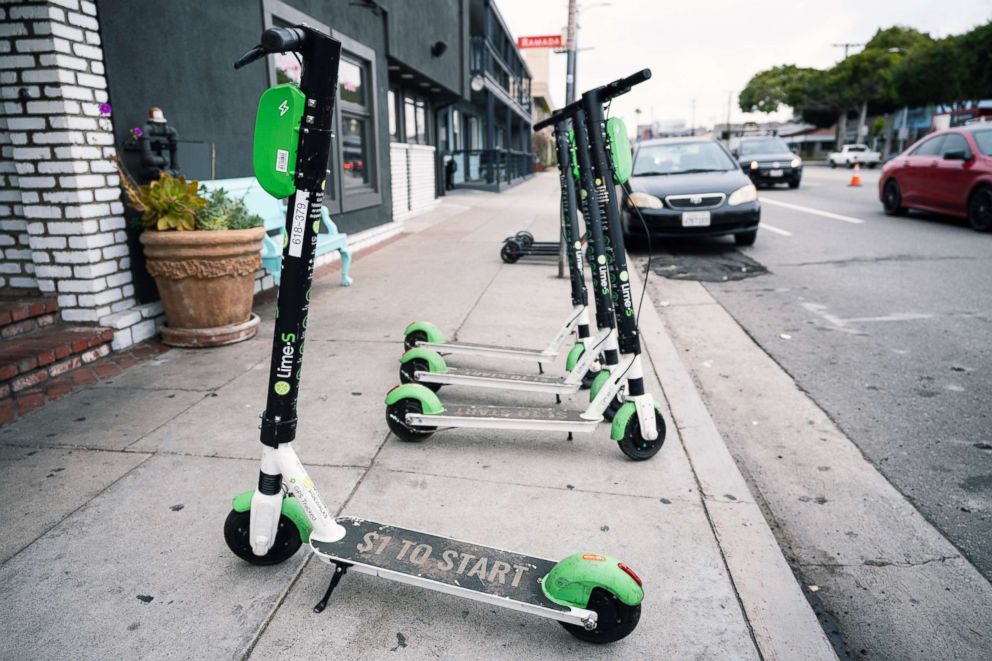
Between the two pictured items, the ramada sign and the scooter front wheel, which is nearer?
the scooter front wheel

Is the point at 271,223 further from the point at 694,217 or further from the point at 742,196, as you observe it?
the point at 742,196

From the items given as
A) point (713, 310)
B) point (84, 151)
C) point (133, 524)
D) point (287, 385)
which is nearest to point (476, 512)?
point (287, 385)

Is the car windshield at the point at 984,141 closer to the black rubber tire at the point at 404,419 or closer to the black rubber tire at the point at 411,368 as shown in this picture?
the black rubber tire at the point at 411,368

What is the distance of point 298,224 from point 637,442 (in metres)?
1.91

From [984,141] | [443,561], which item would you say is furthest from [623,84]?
[984,141]

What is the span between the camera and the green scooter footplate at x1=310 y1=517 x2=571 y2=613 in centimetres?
197

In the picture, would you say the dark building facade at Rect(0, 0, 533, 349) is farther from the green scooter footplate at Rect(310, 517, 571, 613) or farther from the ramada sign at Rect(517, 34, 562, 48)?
the ramada sign at Rect(517, 34, 562, 48)

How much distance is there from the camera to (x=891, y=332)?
538cm

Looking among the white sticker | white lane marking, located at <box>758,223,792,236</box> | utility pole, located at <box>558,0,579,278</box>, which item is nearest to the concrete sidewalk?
the white sticker

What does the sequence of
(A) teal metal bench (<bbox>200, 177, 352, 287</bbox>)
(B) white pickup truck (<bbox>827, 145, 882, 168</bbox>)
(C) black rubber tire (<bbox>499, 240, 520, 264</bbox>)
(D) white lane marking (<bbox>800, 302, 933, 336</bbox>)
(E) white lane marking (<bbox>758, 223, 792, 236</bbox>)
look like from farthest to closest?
(B) white pickup truck (<bbox>827, 145, 882, 168</bbox>)
(E) white lane marking (<bbox>758, 223, 792, 236</bbox>)
(C) black rubber tire (<bbox>499, 240, 520, 264</bbox>)
(D) white lane marking (<bbox>800, 302, 933, 336</bbox>)
(A) teal metal bench (<bbox>200, 177, 352, 287</bbox>)

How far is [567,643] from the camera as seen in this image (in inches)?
77.3

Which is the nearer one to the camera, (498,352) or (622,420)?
(622,420)

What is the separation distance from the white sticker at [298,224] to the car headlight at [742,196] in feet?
26.9

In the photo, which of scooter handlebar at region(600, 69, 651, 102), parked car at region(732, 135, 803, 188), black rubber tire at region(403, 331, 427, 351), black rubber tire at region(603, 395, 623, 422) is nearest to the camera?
scooter handlebar at region(600, 69, 651, 102)
